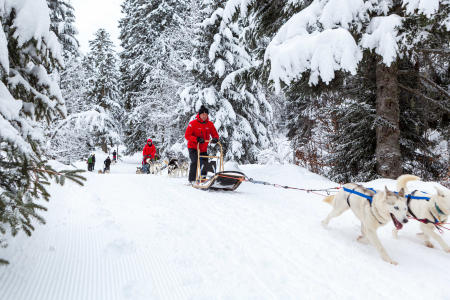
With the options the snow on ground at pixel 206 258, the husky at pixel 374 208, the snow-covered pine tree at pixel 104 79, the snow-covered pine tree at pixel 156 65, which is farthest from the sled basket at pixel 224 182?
the snow-covered pine tree at pixel 104 79

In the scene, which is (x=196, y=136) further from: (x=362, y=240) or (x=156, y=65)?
(x=156, y=65)

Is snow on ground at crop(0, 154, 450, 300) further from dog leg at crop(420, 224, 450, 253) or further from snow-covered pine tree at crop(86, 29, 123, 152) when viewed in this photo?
snow-covered pine tree at crop(86, 29, 123, 152)

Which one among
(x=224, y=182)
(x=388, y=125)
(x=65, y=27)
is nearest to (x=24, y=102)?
(x=224, y=182)

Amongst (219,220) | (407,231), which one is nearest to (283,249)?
(219,220)

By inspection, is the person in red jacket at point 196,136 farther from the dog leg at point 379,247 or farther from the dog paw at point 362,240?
the dog leg at point 379,247

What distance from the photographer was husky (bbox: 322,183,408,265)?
271 centimetres

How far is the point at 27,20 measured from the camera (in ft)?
6.73

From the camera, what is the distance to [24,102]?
8.13ft

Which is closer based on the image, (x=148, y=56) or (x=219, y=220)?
(x=219, y=220)

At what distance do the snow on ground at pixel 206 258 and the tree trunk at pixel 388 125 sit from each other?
7.28 ft

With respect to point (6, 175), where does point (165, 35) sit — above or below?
above

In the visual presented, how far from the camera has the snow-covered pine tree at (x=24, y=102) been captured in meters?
1.83

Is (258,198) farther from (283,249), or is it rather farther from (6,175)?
(6,175)

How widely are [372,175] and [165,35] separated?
18.9 m
